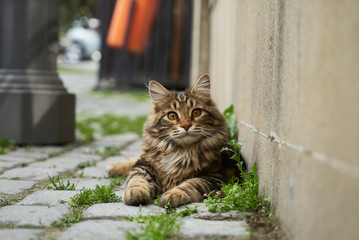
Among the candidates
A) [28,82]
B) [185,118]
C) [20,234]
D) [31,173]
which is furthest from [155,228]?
[28,82]

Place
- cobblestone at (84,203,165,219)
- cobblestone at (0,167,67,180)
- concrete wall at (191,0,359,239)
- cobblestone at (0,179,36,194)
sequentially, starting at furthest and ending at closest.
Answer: cobblestone at (0,167,67,180) < cobblestone at (0,179,36,194) < cobblestone at (84,203,165,219) < concrete wall at (191,0,359,239)

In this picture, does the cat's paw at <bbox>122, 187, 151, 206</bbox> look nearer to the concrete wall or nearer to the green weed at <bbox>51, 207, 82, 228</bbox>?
the green weed at <bbox>51, 207, 82, 228</bbox>

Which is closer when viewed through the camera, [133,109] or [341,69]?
[341,69]

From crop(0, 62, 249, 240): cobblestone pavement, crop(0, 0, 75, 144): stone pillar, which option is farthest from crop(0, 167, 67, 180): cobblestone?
crop(0, 0, 75, 144): stone pillar

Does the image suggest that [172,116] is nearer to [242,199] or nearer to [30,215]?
[242,199]

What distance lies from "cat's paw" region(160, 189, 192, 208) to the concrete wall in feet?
1.64

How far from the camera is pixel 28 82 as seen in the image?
5230 millimetres

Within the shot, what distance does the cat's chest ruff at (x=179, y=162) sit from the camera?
3.13 metres

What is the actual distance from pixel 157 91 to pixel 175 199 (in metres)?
1.10

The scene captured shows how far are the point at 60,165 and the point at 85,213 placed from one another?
5.76ft

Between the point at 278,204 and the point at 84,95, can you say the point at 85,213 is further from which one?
the point at 84,95

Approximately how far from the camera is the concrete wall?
1429mm

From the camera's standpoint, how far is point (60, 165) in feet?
13.5

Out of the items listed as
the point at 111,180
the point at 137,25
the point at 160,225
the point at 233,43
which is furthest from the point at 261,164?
the point at 137,25
